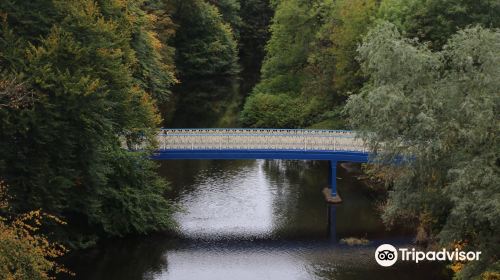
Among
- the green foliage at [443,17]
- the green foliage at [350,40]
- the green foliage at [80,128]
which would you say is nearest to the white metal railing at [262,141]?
the green foliage at [80,128]

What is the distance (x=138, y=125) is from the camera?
3341 cm

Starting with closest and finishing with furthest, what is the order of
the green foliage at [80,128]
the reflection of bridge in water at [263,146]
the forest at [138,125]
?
1. the forest at [138,125]
2. the green foliage at [80,128]
3. the reflection of bridge in water at [263,146]

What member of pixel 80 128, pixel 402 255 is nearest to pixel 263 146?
pixel 402 255

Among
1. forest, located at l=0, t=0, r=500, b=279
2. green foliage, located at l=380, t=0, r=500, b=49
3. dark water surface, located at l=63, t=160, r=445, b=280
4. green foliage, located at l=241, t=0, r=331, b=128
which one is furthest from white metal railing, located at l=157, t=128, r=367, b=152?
green foliage, located at l=241, t=0, r=331, b=128

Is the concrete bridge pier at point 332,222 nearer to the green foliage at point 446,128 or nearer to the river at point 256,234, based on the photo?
the river at point 256,234

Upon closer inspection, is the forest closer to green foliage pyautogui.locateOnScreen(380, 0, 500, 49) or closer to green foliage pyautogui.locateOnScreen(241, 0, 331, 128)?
green foliage pyautogui.locateOnScreen(380, 0, 500, 49)

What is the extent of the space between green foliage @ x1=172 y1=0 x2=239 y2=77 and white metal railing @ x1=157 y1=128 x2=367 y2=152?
39.7 metres

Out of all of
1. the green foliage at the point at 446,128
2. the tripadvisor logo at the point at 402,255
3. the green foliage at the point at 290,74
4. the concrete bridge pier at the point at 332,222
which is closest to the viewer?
the green foliage at the point at 446,128

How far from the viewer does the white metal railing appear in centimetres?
3681

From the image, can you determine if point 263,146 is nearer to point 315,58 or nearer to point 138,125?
point 138,125

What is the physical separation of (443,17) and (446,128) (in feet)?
74.7

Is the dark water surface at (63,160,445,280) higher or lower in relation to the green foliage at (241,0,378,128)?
lower

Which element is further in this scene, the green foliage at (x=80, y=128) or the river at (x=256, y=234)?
the river at (x=256, y=234)

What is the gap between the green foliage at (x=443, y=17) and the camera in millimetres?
41000
